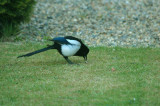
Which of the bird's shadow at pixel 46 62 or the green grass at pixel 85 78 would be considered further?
the bird's shadow at pixel 46 62

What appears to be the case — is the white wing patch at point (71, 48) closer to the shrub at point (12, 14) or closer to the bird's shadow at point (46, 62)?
the bird's shadow at point (46, 62)

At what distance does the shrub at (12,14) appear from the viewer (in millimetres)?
8938

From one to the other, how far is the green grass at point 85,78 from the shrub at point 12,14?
1.19 m

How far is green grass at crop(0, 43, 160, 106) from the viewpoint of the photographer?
481 cm

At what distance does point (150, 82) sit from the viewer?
5.57 m

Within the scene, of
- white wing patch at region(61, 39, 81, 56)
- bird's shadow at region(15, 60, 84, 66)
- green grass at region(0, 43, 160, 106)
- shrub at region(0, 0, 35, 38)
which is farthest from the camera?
shrub at region(0, 0, 35, 38)

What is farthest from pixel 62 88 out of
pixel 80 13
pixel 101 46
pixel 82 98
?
pixel 80 13

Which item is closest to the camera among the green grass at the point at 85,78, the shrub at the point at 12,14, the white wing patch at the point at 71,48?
the green grass at the point at 85,78

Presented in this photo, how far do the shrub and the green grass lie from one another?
119 cm

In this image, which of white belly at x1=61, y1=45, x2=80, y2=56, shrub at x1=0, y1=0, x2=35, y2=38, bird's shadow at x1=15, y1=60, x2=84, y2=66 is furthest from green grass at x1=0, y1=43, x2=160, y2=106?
shrub at x1=0, y1=0, x2=35, y2=38

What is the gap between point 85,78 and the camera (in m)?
5.89

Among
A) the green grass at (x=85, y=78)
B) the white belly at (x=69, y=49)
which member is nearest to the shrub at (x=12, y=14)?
the green grass at (x=85, y=78)

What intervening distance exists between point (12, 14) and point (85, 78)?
12.9 ft

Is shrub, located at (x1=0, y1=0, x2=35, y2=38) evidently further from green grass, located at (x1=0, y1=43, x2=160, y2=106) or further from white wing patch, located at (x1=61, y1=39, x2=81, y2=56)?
white wing patch, located at (x1=61, y1=39, x2=81, y2=56)
